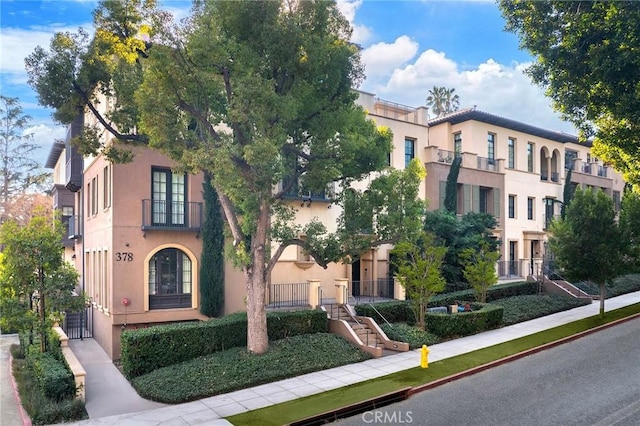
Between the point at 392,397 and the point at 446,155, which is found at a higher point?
the point at 446,155

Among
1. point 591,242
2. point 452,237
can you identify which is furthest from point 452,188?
point 591,242

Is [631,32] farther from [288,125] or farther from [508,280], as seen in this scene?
[508,280]

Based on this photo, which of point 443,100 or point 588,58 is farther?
point 443,100

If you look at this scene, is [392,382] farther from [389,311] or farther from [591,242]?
[591,242]

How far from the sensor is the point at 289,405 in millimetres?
12062

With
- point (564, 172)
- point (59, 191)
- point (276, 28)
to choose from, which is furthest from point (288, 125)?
point (564, 172)

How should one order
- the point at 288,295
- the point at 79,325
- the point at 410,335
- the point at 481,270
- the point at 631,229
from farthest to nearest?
1. the point at 79,325
2. the point at 631,229
3. the point at 481,270
4. the point at 288,295
5. the point at 410,335

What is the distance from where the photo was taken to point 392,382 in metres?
13.5

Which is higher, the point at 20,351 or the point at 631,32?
the point at 631,32

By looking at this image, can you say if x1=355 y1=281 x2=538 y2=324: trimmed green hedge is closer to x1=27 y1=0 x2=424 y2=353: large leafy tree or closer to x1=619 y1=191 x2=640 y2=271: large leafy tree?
x1=27 y1=0 x2=424 y2=353: large leafy tree

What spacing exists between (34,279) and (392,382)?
12.3 m

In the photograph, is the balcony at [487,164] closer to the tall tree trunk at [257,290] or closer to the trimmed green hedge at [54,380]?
the tall tree trunk at [257,290]

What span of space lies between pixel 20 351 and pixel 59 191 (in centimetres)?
1618

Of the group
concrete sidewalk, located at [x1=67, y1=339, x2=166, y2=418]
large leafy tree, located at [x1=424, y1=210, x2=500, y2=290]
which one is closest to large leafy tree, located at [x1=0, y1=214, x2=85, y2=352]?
concrete sidewalk, located at [x1=67, y1=339, x2=166, y2=418]
